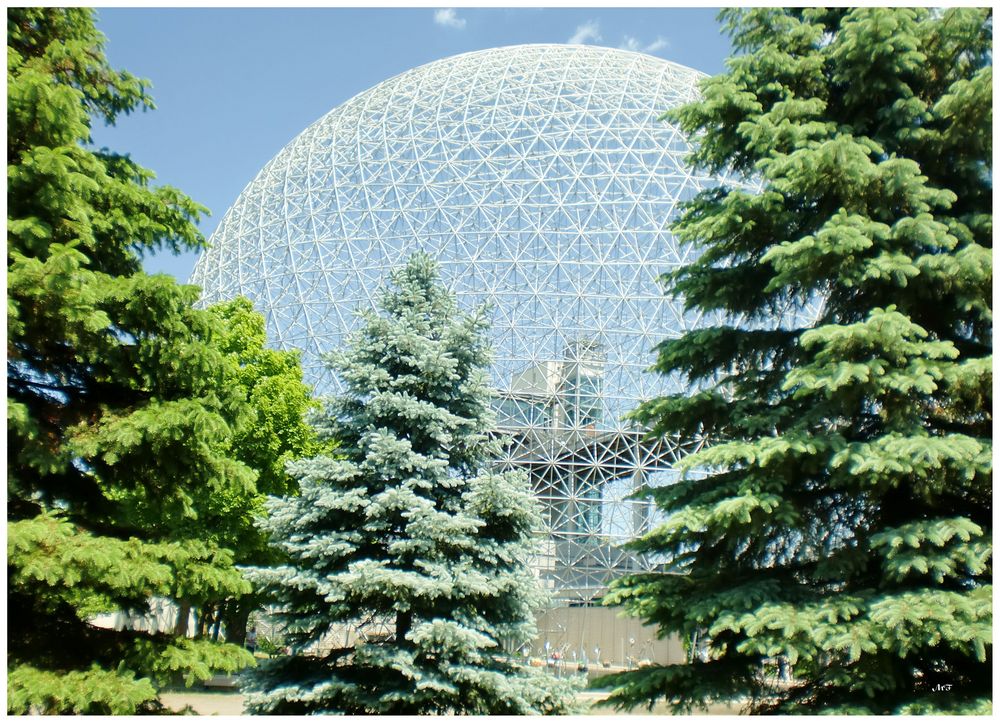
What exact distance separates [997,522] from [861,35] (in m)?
4.40

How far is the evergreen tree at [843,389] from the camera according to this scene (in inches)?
248

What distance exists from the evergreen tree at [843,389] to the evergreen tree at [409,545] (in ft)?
6.84

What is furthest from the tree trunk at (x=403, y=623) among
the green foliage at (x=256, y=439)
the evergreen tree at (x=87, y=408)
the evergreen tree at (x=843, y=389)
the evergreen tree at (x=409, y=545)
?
the green foliage at (x=256, y=439)

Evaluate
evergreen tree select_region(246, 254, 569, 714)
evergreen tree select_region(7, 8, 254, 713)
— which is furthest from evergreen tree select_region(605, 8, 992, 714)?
evergreen tree select_region(7, 8, 254, 713)

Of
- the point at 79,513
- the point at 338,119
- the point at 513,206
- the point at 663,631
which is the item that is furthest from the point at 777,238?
the point at 338,119

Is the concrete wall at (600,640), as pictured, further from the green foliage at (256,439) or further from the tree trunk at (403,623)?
the tree trunk at (403,623)

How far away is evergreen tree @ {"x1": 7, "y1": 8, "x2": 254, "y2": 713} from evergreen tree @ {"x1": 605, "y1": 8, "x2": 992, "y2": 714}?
162 inches

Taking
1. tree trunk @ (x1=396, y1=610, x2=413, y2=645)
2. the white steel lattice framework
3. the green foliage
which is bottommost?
tree trunk @ (x1=396, y1=610, x2=413, y2=645)

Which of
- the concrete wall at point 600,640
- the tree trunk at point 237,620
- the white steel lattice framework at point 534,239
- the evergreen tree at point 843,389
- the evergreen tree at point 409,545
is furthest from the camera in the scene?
the white steel lattice framework at point 534,239

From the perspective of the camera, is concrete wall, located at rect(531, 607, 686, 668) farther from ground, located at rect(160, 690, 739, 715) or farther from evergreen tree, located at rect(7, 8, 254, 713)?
evergreen tree, located at rect(7, 8, 254, 713)

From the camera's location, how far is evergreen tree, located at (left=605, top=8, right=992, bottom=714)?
20.7 feet

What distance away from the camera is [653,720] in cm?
676

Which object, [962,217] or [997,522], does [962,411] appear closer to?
[997,522]

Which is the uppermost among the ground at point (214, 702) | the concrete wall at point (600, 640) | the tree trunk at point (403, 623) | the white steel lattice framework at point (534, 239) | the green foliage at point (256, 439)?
the white steel lattice framework at point (534, 239)
